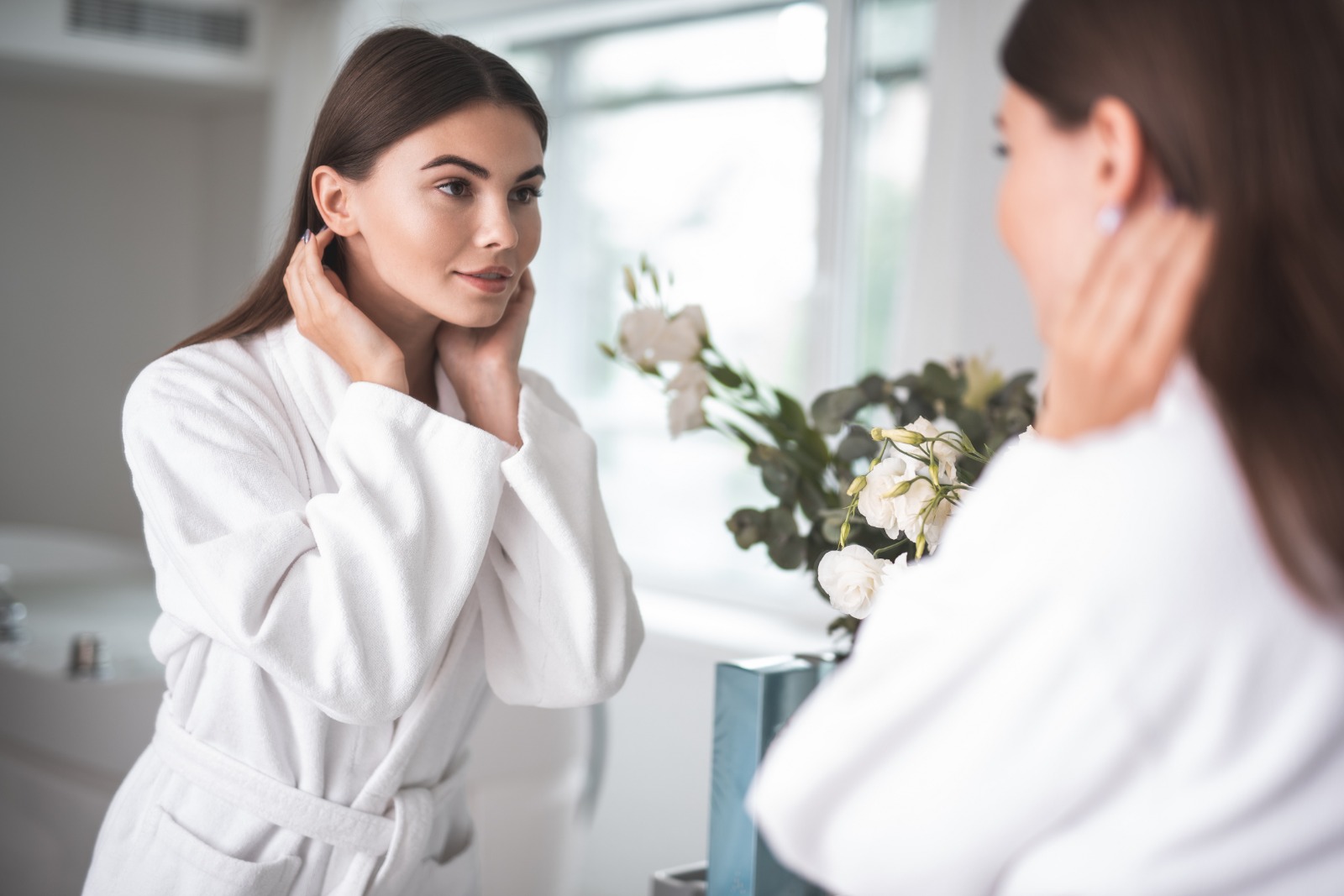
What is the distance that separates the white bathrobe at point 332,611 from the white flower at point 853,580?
0.29 m

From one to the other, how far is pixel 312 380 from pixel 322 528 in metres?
0.20

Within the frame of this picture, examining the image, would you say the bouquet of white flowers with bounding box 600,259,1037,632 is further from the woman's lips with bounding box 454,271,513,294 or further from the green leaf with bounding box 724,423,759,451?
the woman's lips with bounding box 454,271,513,294

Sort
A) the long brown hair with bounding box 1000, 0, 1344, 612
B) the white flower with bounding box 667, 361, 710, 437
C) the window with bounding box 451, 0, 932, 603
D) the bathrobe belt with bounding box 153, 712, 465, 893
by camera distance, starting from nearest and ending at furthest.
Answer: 1. the long brown hair with bounding box 1000, 0, 1344, 612
2. the bathrobe belt with bounding box 153, 712, 465, 893
3. the white flower with bounding box 667, 361, 710, 437
4. the window with bounding box 451, 0, 932, 603

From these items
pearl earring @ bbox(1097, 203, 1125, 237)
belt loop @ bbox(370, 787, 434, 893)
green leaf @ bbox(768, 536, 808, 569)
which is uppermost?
pearl earring @ bbox(1097, 203, 1125, 237)

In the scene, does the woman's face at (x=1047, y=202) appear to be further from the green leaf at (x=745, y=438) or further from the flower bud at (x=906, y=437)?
the green leaf at (x=745, y=438)

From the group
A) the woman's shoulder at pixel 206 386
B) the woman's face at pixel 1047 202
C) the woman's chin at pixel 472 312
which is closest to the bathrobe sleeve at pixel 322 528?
the woman's shoulder at pixel 206 386

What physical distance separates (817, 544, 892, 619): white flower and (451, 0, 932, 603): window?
214cm

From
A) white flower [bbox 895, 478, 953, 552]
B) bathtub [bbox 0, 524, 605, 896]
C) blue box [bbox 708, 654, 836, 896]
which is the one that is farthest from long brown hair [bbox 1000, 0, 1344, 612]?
bathtub [bbox 0, 524, 605, 896]

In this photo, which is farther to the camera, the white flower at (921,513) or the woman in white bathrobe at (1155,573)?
the white flower at (921,513)

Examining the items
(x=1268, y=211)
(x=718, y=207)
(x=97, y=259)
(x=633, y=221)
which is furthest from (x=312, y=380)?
(x=97, y=259)

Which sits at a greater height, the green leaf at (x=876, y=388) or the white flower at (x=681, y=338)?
the white flower at (x=681, y=338)

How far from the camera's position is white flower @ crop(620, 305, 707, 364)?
1.28 m

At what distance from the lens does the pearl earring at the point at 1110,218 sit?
1.98ft

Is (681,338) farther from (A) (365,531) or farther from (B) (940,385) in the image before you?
(A) (365,531)
